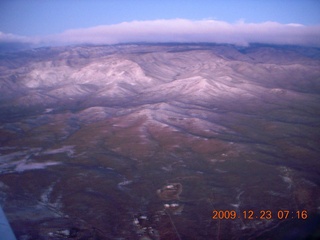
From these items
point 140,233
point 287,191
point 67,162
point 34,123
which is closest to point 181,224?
point 140,233

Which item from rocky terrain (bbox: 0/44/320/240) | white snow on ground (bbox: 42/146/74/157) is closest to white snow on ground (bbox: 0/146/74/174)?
white snow on ground (bbox: 42/146/74/157)

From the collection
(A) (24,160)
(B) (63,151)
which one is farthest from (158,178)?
(A) (24,160)

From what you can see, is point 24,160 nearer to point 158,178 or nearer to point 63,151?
point 63,151

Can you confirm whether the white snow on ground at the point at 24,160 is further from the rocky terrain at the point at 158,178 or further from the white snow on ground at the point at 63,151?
the rocky terrain at the point at 158,178

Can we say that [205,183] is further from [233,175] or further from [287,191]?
[287,191]
